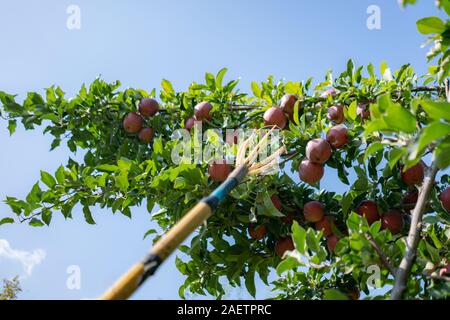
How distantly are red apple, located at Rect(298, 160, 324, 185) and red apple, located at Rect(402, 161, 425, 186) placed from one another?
0.27 metres

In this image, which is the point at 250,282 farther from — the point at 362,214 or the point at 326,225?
the point at 362,214

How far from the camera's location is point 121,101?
2.56 metres

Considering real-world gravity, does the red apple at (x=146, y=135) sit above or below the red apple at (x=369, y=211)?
above

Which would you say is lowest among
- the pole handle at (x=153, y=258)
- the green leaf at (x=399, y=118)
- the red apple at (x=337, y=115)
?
the pole handle at (x=153, y=258)

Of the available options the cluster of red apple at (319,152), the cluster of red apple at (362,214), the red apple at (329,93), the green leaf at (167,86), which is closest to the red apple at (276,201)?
the cluster of red apple at (362,214)

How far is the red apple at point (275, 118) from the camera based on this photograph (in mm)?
2084

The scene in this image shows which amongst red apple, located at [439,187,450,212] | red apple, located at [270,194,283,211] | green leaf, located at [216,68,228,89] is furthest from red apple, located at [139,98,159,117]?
red apple, located at [439,187,450,212]

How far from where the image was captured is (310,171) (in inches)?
→ 73.8

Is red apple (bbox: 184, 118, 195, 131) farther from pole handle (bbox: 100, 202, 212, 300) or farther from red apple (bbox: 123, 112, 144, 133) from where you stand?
pole handle (bbox: 100, 202, 212, 300)

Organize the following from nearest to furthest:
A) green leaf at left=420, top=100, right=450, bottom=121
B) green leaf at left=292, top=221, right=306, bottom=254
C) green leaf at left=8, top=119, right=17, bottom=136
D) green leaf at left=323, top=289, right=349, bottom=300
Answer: green leaf at left=420, top=100, right=450, bottom=121 → green leaf at left=323, top=289, right=349, bottom=300 → green leaf at left=292, top=221, right=306, bottom=254 → green leaf at left=8, top=119, right=17, bottom=136

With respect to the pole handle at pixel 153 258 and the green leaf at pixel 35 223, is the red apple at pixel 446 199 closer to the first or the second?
the pole handle at pixel 153 258

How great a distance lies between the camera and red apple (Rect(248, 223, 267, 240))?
6.42 feet

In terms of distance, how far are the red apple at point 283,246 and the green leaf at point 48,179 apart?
2.88 feet

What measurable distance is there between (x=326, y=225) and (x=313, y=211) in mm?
69
